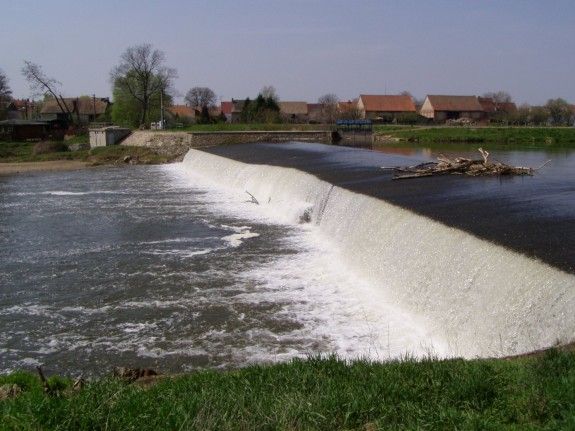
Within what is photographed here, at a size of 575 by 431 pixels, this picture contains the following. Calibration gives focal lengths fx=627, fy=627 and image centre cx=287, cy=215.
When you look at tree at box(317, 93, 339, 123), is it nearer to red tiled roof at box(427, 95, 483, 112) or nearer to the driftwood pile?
red tiled roof at box(427, 95, 483, 112)

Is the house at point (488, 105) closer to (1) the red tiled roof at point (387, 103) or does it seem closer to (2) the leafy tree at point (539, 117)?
(1) the red tiled roof at point (387, 103)

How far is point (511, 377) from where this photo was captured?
5.13m

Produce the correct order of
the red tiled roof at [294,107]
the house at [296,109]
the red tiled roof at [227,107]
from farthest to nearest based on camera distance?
the red tiled roof at [227,107] < the red tiled roof at [294,107] < the house at [296,109]

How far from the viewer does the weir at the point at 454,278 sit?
7.47 m

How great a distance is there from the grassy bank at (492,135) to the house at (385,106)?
33.4m

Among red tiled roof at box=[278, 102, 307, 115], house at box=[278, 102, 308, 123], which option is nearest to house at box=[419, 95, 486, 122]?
house at box=[278, 102, 308, 123]

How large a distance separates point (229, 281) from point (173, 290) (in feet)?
3.62

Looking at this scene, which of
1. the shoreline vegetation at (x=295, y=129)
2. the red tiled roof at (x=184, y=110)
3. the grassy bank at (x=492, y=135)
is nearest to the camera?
the shoreline vegetation at (x=295, y=129)

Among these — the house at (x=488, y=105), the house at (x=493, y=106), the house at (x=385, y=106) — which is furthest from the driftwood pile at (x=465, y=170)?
the house at (x=488, y=105)

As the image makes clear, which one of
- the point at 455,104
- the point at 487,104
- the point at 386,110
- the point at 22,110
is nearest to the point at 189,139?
the point at 386,110

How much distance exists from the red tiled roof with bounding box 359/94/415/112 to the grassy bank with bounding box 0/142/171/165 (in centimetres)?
5989

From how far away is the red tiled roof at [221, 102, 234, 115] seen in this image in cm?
11419

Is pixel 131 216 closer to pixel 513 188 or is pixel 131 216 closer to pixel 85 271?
pixel 85 271

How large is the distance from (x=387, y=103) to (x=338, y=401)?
322 feet
